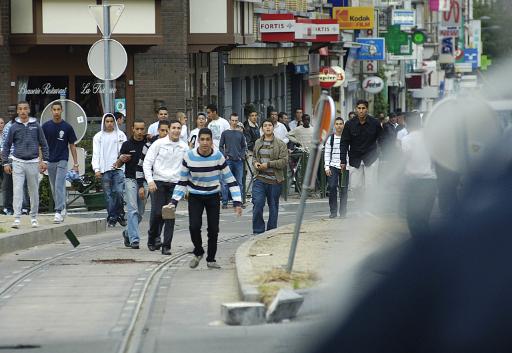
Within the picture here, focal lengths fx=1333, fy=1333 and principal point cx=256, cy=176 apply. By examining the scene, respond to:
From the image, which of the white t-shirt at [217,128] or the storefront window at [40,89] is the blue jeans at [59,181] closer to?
the white t-shirt at [217,128]

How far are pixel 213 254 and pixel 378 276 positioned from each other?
38.6ft

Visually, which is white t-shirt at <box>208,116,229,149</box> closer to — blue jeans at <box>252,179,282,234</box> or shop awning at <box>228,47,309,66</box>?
blue jeans at <box>252,179,282,234</box>

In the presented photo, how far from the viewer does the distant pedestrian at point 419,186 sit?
7.36 feet

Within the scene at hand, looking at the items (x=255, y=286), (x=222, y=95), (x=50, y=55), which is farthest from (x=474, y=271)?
(x=222, y=95)

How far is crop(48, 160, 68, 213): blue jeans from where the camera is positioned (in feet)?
60.4

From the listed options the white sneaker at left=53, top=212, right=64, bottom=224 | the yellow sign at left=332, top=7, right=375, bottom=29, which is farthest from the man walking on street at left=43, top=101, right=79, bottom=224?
the yellow sign at left=332, top=7, right=375, bottom=29

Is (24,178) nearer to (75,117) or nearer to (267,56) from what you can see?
(75,117)

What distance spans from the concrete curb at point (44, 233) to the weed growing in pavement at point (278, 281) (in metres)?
5.04

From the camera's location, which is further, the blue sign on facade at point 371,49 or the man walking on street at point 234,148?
the blue sign on facade at point 371,49

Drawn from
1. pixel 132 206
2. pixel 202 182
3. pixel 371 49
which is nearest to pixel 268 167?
pixel 132 206

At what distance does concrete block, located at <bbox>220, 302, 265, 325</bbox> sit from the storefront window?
65.3 feet

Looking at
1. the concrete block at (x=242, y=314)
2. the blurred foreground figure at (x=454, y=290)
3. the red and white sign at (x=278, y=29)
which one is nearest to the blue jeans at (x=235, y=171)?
the concrete block at (x=242, y=314)

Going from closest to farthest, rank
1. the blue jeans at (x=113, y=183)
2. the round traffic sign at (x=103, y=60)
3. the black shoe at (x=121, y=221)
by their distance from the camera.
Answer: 1. the blue jeans at (x=113, y=183)
2. the round traffic sign at (x=103, y=60)
3. the black shoe at (x=121, y=221)

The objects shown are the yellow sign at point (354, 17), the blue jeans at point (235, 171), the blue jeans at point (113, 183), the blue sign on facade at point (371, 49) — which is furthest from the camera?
the blue sign on facade at point (371, 49)
